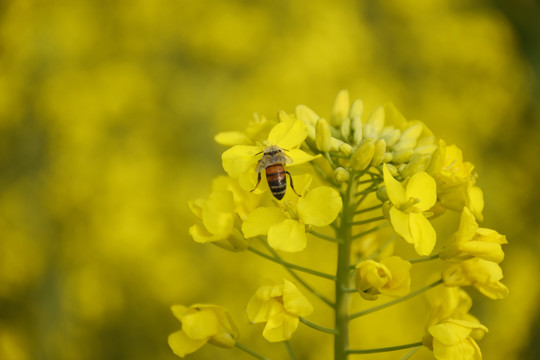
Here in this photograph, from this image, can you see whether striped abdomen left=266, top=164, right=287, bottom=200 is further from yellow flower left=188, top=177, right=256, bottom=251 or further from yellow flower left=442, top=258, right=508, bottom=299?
yellow flower left=442, top=258, right=508, bottom=299

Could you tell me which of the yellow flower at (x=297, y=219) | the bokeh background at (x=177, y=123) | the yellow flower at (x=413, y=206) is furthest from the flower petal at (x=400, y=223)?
the bokeh background at (x=177, y=123)

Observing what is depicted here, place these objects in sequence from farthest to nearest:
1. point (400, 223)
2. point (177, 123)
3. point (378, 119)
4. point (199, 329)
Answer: point (177, 123) → point (378, 119) → point (199, 329) → point (400, 223)

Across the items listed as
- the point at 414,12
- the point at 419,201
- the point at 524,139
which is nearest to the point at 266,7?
the point at 414,12

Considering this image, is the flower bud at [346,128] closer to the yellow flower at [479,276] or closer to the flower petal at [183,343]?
the yellow flower at [479,276]

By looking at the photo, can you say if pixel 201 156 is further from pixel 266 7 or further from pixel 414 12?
pixel 414 12

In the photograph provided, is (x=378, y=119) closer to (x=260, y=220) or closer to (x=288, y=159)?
(x=288, y=159)

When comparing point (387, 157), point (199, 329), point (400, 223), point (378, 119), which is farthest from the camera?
point (378, 119)

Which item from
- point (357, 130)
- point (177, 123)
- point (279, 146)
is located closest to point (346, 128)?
point (357, 130)
